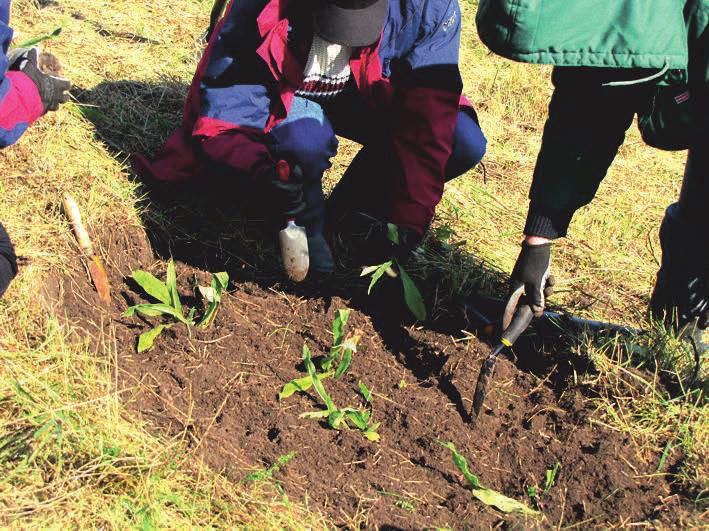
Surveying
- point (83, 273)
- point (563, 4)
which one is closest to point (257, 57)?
point (83, 273)

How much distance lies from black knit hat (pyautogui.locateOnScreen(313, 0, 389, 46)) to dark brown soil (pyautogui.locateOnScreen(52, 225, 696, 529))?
0.89m

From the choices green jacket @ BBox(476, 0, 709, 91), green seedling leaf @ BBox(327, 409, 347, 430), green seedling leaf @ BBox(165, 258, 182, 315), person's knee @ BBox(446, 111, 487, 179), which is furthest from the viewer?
person's knee @ BBox(446, 111, 487, 179)

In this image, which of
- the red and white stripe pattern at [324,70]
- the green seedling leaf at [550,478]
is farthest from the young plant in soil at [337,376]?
the red and white stripe pattern at [324,70]

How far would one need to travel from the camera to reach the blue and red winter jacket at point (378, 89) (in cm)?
260

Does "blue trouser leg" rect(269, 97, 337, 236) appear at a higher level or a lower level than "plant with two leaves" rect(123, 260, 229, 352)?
higher

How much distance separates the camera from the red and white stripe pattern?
265 centimetres

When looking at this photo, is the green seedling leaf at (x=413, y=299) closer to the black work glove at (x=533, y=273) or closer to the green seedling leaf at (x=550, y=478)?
the black work glove at (x=533, y=273)

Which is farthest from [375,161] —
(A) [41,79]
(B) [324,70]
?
(A) [41,79]

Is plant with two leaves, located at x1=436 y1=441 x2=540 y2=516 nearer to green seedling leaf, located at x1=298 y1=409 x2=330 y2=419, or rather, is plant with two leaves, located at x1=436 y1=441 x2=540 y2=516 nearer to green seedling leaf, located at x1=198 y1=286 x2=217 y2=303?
green seedling leaf, located at x1=298 y1=409 x2=330 y2=419

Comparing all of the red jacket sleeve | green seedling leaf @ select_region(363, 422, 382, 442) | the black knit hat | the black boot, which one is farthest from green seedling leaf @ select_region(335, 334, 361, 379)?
the red jacket sleeve

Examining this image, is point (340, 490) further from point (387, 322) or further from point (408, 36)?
point (408, 36)

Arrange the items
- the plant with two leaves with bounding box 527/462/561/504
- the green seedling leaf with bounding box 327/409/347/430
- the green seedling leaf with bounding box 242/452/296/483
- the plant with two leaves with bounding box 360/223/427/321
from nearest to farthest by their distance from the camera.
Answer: the green seedling leaf with bounding box 242/452/296/483 → the plant with two leaves with bounding box 527/462/561/504 → the green seedling leaf with bounding box 327/409/347/430 → the plant with two leaves with bounding box 360/223/427/321

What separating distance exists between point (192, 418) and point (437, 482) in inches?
27.7

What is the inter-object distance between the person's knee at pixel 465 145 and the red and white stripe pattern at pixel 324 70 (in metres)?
0.45
